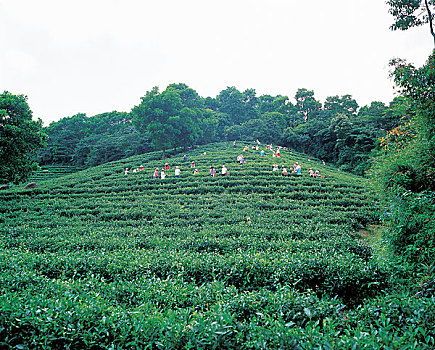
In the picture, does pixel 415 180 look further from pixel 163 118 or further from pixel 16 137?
pixel 163 118

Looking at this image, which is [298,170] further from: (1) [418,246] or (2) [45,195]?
(2) [45,195]

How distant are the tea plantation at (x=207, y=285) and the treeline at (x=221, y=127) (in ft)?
20.8

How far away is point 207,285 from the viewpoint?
4.51 metres

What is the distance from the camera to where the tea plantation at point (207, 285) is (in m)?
2.89

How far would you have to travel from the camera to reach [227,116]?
5338 centimetres

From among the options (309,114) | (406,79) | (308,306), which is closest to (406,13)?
(406,79)

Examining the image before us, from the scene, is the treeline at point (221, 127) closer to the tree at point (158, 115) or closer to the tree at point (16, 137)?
the tree at point (158, 115)

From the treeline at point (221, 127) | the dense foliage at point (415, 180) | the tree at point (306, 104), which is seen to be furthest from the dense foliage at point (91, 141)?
the tree at point (306, 104)

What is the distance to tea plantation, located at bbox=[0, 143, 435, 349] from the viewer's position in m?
2.89

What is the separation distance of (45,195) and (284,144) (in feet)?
128

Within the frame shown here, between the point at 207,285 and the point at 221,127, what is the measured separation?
4820cm

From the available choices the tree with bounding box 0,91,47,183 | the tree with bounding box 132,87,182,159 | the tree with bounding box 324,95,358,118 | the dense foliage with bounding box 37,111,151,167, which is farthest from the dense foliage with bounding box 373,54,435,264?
the tree with bounding box 324,95,358,118

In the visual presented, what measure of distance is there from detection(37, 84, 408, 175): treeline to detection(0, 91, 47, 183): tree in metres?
13.9

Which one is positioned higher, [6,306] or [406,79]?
[406,79]
